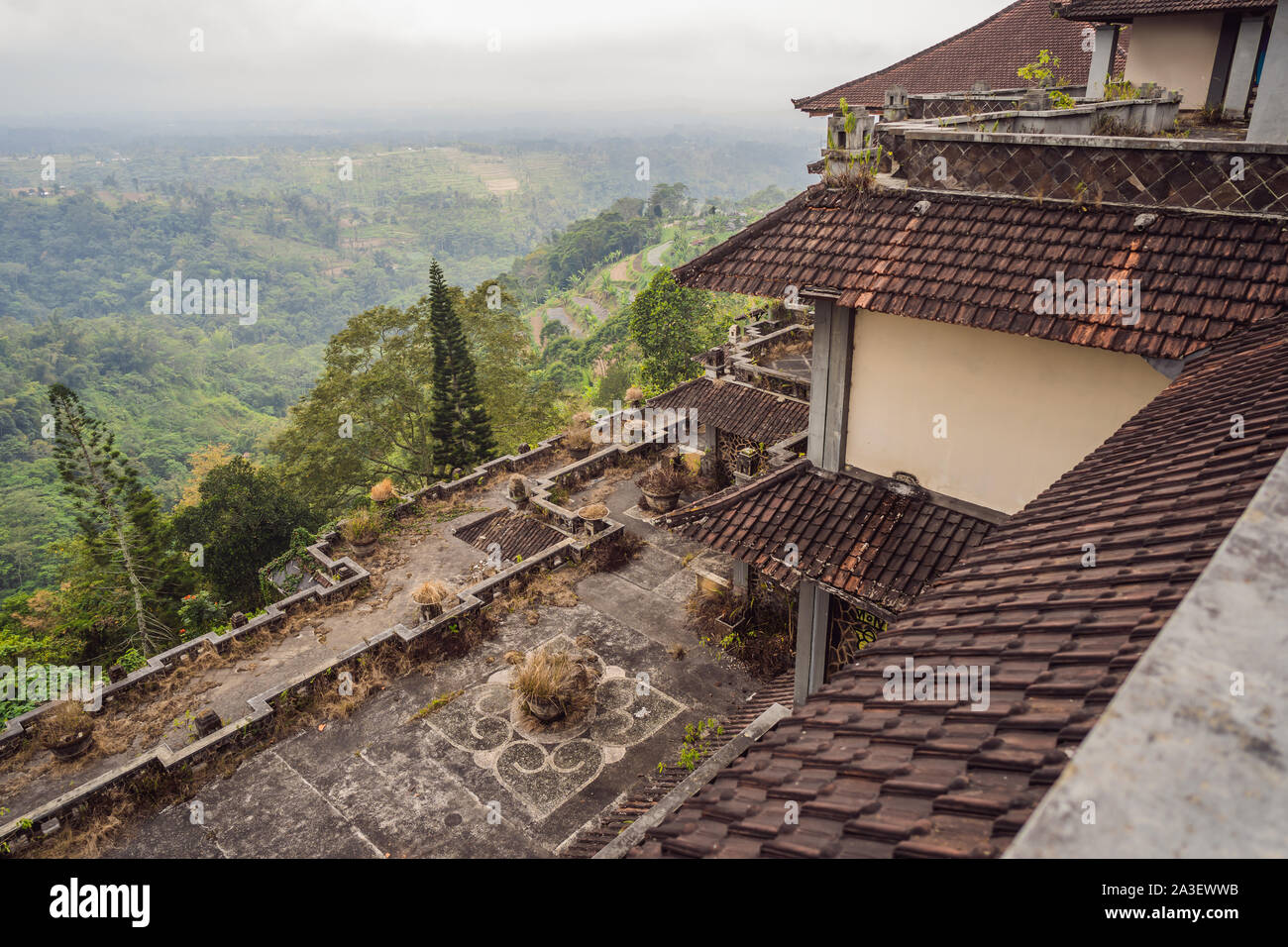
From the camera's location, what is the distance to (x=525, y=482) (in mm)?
24312

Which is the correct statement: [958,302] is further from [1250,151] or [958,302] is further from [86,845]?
[86,845]

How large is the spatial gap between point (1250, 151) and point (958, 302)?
2.52 metres

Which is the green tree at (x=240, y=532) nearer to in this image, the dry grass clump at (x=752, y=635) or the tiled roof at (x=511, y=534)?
the tiled roof at (x=511, y=534)

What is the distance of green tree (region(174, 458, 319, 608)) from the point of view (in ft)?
106

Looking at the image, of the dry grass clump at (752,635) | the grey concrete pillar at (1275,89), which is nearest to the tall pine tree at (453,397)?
the dry grass clump at (752,635)

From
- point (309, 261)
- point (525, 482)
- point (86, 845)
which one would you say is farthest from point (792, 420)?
point (309, 261)

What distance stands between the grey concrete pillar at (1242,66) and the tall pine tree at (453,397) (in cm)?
3045

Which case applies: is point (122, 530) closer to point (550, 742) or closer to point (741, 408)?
point (550, 742)

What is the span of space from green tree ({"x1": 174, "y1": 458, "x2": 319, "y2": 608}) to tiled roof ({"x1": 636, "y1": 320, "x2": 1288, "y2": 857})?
33.0 meters

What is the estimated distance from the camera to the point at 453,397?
38219 mm

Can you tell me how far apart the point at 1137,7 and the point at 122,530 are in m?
34.7

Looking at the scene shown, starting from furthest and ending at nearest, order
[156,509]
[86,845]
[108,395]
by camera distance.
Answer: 1. [108,395]
2. [156,509]
3. [86,845]

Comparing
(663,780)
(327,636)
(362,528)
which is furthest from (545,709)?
(362,528)
